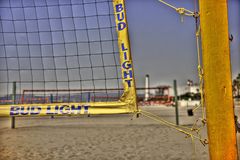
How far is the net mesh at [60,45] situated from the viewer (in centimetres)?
402

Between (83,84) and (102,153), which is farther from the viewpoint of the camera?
(83,84)

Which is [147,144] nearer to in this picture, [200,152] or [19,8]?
[200,152]

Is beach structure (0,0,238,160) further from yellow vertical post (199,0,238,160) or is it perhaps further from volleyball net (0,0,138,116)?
yellow vertical post (199,0,238,160)

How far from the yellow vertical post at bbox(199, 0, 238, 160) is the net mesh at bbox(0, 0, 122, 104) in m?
1.87

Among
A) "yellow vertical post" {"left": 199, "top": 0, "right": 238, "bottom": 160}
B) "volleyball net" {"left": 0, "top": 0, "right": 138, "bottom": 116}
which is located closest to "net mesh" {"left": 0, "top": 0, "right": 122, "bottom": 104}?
"volleyball net" {"left": 0, "top": 0, "right": 138, "bottom": 116}

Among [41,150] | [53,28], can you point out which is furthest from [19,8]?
[41,150]

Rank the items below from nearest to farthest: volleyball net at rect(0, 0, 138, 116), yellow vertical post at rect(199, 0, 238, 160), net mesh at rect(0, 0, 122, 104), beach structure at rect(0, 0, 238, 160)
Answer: yellow vertical post at rect(199, 0, 238, 160) < beach structure at rect(0, 0, 238, 160) < volleyball net at rect(0, 0, 138, 116) < net mesh at rect(0, 0, 122, 104)

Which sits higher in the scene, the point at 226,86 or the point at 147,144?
the point at 226,86

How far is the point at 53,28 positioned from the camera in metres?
4.39

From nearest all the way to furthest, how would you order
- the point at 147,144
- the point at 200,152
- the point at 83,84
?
the point at 200,152, the point at 83,84, the point at 147,144

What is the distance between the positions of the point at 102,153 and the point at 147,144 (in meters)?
0.97

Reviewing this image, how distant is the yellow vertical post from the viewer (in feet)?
6.52

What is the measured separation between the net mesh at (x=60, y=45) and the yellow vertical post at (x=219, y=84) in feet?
6.14

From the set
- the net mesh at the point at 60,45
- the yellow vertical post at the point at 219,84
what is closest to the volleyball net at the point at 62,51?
the net mesh at the point at 60,45
